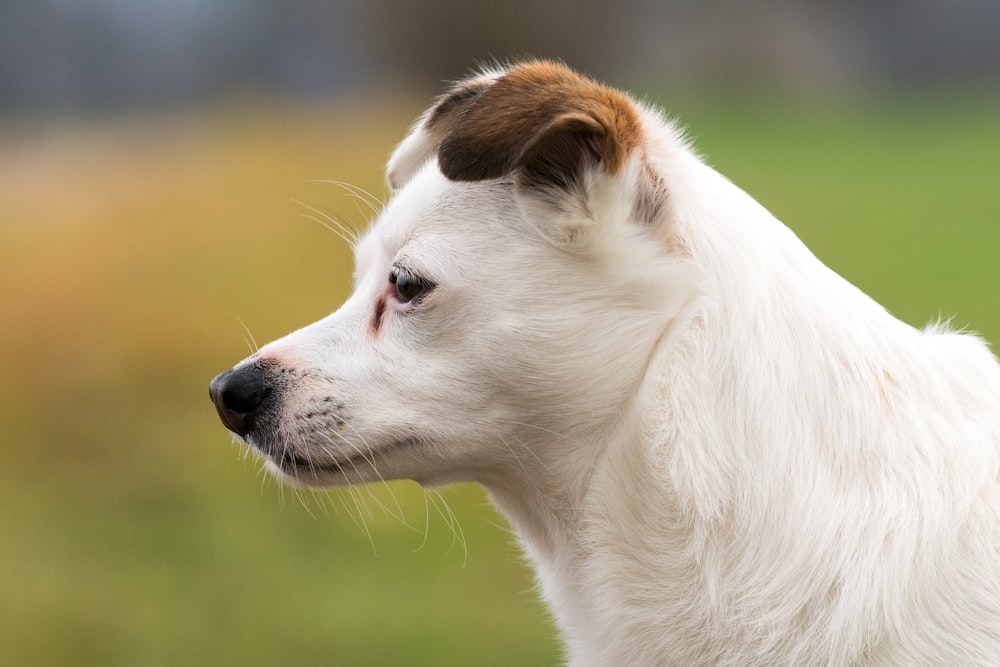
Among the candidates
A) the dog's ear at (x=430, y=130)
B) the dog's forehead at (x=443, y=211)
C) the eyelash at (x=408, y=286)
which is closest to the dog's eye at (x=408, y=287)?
the eyelash at (x=408, y=286)

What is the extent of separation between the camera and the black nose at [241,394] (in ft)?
9.22


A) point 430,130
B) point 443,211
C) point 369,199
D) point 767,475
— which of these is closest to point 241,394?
point 443,211

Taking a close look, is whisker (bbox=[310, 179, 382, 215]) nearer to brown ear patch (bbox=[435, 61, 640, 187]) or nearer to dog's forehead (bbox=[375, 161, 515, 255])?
dog's forehead (bbox=[375, 161, 515, 255])

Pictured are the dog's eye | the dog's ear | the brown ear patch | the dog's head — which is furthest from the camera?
the dog's ear

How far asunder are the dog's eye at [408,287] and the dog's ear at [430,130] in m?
0.52

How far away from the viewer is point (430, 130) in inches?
126

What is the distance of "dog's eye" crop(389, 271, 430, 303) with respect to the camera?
276cm

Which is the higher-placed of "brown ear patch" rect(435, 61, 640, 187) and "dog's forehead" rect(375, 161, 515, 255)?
"brown ear patch" rect(435, 61, 640, 187)

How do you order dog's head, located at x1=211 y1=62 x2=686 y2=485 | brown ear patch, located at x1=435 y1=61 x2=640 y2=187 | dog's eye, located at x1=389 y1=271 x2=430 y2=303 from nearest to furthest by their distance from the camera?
brown ear patch, located at x1=435 y1=61 x2=640 y2=187 < dog's head, located at x1=211 y1=62 x2=686 y2=485 < dog's eye, located at x1=389 y1=271 x2=430 y2=303

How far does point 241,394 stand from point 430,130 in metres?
0.99

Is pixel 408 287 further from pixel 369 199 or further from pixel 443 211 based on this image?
pixel 369 199

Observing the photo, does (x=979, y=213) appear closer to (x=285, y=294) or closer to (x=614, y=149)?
(x=285, y=294)

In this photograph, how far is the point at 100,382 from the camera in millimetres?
9031

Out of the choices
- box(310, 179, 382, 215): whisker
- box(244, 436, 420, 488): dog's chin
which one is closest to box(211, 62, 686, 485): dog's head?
box(244, 436, 420, 488): dog's chin
